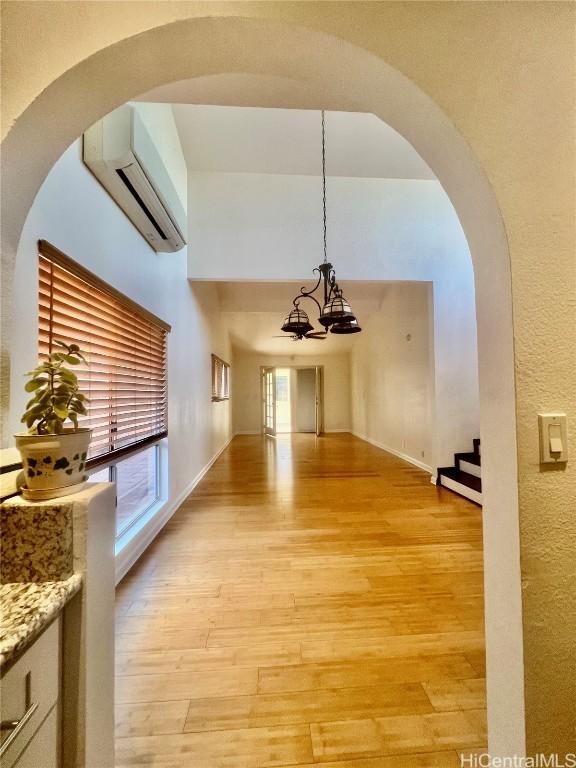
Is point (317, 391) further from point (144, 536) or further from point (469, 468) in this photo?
point (144, 536)

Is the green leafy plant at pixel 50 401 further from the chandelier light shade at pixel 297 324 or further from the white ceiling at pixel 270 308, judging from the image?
the white ceiling at pixel 270 308

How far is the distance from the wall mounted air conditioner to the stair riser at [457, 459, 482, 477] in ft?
12.8

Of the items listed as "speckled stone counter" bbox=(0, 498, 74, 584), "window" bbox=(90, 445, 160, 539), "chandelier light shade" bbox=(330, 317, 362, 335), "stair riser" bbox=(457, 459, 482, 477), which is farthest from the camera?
"stair riser" bbox=(457, 459, 482, 477)

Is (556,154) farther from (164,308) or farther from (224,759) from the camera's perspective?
(164,308)

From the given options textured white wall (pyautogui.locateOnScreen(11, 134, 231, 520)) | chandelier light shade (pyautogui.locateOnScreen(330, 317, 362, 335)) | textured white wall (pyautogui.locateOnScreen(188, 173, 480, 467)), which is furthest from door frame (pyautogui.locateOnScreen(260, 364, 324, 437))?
chandelier light shade (pyautogui.locateOnScreen(330, 317, 362, 335))

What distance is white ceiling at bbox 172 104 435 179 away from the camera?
3.17 metres

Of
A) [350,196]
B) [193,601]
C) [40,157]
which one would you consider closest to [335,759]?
[193,601]

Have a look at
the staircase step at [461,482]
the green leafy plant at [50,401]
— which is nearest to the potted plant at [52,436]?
the green leafy plant at [50,401]

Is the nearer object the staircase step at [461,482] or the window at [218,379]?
the staircase step at [461,482]

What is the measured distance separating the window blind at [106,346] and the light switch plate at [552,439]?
69.2 inches

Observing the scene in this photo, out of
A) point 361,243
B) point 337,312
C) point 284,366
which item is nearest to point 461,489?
point 337,312

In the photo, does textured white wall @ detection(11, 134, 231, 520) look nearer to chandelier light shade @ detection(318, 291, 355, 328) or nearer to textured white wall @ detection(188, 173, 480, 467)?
textured white wall @ detection(188, 173, 480, 467)

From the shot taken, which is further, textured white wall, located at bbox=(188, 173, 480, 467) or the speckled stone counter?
textured white wall, located at bbox=(188, 173, 480, 467)

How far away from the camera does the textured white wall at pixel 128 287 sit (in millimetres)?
1251
